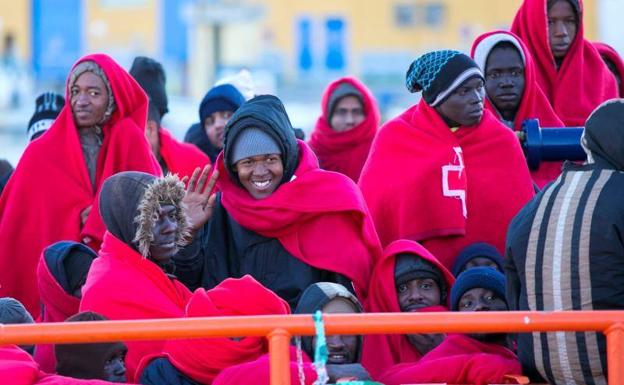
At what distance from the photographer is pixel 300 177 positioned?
6.21m

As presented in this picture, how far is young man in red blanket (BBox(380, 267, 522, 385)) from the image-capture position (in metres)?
5.12

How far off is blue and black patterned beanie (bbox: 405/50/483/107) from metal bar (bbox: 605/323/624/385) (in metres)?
2.29

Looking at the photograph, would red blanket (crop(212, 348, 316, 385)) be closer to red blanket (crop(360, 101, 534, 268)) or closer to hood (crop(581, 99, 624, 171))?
hood (crop(581, 99, 624, 171))

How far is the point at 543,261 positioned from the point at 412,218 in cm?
174

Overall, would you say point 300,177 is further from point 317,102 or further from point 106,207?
point 317,102

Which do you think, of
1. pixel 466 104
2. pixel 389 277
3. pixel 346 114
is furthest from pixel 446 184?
pixel 346 114

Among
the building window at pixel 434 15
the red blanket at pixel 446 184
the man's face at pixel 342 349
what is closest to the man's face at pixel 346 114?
the red blanket at pixel 446 184

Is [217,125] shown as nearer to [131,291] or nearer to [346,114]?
[346,114]

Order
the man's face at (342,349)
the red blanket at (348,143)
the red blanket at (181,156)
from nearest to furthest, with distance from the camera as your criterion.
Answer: the man's face at (342,349) → the red blanket at (181,156) → the red blanket at (348,143)

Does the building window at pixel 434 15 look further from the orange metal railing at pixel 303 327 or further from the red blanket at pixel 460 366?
the orange metal railing at pixel 303 327

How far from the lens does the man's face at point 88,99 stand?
7152 millimetres

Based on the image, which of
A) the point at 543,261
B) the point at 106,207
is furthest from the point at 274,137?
the point at 543,261

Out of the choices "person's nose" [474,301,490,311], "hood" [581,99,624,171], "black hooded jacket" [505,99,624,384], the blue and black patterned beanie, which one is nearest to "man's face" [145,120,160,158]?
the blue and black patterned beanie

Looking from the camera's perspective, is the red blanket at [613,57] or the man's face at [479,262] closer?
the man's face at [479,262]
